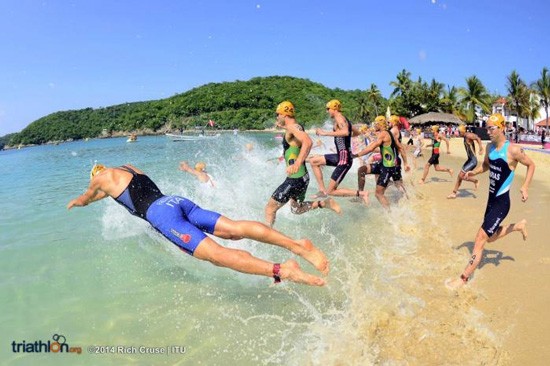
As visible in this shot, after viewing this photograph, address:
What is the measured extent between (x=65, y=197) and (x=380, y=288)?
1296 centimetres

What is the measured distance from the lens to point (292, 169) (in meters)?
6.44

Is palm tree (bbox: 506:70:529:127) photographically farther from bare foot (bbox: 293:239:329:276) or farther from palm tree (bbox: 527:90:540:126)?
bare foot (bbox: 293:239:329:276)

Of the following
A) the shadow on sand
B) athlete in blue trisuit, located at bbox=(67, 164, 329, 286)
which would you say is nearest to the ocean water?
the shadow on sand

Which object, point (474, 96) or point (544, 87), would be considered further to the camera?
point (474, 96)

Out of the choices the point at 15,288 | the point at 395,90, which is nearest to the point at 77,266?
the point at 15,288

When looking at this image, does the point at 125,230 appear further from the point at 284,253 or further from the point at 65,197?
the point at 65,197

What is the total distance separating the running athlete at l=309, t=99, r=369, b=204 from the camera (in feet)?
26.6

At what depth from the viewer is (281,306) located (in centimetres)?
473

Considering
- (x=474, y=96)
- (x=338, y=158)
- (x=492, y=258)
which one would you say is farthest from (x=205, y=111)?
(x=492, y=258)

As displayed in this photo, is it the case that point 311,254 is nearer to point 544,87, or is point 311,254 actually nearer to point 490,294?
point 490,294

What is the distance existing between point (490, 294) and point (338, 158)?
4.46 meters

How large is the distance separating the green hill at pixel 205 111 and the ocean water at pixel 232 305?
95390 millimetres

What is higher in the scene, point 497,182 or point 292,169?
point 292,169

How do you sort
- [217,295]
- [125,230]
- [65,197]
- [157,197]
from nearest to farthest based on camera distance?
1. [157,197]
2. [217,295]
3. [125,230]
4. [65,197]
